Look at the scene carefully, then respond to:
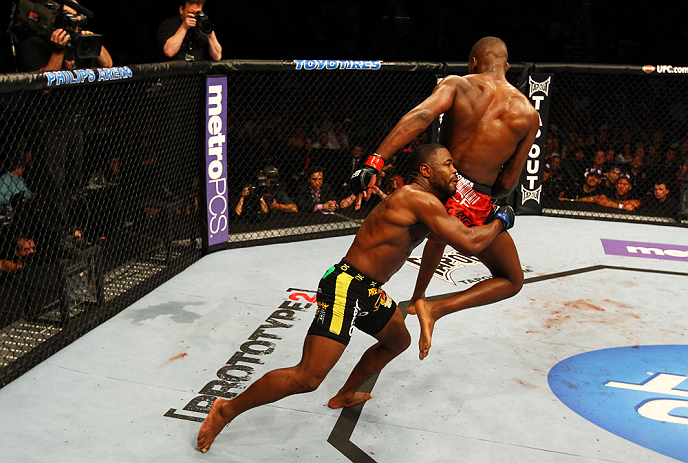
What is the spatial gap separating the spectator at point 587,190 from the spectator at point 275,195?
9.73 feet

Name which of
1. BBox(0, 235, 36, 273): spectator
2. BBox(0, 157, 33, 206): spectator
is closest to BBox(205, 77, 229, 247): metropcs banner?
BBox(0, 157, 33, 206): spectator

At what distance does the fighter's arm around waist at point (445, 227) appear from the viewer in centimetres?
291

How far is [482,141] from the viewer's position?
350 centimetres

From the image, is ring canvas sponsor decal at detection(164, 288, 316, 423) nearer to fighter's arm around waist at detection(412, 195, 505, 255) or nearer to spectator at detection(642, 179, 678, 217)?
fighter's arm around waist at detection(412, 195, 505, 255)

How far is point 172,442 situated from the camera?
3.16 metres

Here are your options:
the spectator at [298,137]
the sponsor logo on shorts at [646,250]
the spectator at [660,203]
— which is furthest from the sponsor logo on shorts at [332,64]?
the spectator at [660,203]

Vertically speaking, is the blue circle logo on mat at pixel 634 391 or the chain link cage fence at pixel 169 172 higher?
the chain link cage fence at pixel 169 172

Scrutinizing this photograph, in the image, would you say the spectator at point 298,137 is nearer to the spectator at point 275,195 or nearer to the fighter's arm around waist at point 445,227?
the spectator at point 275,195

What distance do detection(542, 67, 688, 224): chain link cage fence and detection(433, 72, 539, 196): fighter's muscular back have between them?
3544 mm

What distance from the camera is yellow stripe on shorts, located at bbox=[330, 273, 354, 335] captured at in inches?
116

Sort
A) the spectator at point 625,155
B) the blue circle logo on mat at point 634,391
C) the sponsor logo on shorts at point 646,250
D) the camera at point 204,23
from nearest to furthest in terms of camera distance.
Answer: the blue circle logo on mat at point 634,391
the camera at point 204,23
the sponsor logo on shorts at point 646,250
the spectator at point 625,155

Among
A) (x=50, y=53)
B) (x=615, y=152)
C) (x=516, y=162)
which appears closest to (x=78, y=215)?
(x=50, y=53)

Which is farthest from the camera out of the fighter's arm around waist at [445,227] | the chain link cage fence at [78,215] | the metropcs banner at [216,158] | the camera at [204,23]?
the metropcs banner at [216,158]

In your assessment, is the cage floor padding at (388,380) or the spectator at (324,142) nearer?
the cage floor padding at (388,380)
